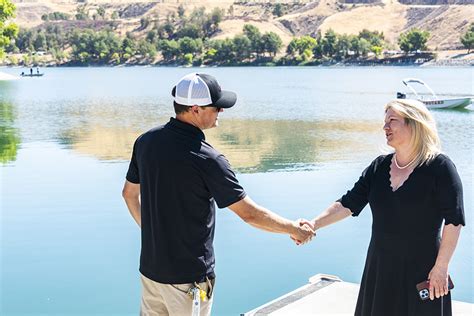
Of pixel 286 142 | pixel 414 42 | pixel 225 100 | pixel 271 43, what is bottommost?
pixel 271 43

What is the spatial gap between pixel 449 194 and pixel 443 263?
340mm

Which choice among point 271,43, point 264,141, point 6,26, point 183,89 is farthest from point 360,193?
point 271,43

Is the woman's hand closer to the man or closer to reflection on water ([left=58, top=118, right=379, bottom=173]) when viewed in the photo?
the man

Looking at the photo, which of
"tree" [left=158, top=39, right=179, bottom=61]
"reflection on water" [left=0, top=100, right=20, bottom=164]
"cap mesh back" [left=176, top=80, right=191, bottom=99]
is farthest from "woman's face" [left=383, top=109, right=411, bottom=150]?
"tree" [left=158, top=39, right=179, bottom=61]

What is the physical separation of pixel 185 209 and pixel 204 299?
48 centimetres

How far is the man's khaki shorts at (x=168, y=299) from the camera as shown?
3680 millimetres

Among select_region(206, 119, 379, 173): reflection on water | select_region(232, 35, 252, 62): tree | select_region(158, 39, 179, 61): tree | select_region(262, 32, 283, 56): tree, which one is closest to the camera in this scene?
select_region(206, 119, 379, 173): reflection on water

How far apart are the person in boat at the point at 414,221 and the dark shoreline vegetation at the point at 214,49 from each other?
128m

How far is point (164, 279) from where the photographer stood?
3.67m

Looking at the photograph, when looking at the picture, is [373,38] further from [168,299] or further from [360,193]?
[168,299]

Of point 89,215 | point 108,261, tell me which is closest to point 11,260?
point 108,261

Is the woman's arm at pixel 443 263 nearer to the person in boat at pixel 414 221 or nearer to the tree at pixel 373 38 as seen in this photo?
the person in boat at pixel 414 221

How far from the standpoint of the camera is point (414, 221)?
3652 mm

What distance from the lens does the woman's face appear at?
3.70 m
